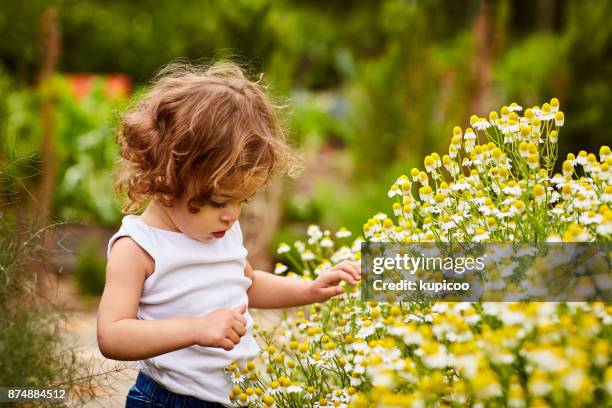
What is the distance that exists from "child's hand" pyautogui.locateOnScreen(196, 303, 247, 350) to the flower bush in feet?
0.35

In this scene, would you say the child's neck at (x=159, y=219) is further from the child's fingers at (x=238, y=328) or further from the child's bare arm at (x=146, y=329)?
the child's fingers at (x=238, y=328)

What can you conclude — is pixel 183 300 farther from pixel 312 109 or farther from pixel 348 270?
pixel 312 109

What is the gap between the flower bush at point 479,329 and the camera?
1.38 metres

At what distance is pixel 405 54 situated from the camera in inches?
290

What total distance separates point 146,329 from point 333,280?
23.2 inches

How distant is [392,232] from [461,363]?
2.14 ft

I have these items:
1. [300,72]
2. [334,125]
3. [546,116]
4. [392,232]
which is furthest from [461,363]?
[300,72]

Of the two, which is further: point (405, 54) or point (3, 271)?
point (405, 54)

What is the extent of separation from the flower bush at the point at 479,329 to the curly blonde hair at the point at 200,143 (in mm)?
343

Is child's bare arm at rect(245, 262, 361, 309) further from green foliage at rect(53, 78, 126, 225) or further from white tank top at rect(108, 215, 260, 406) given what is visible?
green foliage at rect(53, 78, 126, 225)

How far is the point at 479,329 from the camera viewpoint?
172 centimetres

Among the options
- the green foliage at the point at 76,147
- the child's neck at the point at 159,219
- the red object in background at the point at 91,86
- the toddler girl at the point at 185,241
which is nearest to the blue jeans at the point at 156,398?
the toddler girl at the point at 185,241

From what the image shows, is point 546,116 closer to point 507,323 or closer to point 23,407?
point 507,323

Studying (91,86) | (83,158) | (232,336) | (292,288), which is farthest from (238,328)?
(91,86)
